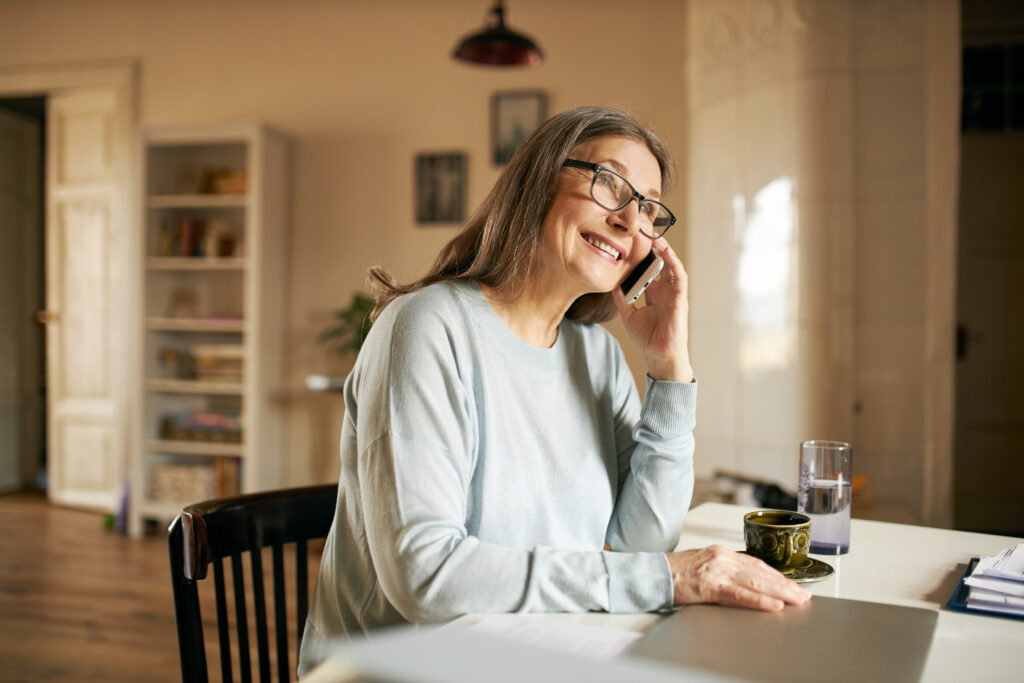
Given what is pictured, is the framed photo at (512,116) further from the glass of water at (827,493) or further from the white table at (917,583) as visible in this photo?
the glass of water at (827,493)

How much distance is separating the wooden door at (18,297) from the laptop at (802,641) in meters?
5.94

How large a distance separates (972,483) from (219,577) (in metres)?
4.35

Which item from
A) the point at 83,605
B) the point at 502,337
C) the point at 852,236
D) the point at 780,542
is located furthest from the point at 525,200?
the point at 83,605

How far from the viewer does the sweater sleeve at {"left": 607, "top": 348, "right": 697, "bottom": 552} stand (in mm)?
1254

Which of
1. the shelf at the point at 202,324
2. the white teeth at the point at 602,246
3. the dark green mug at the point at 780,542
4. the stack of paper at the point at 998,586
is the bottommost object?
the stack of paper at the point at 998,586

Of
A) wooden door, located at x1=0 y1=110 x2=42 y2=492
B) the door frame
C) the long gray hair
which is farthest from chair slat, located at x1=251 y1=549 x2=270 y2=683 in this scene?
wooden door, located at x1=0 y1=110 x2=42 y2=492

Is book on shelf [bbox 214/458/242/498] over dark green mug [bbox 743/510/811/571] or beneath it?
beneath

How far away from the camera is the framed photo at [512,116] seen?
Answer: 4.42m

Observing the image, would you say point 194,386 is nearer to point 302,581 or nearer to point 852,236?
point 852,236

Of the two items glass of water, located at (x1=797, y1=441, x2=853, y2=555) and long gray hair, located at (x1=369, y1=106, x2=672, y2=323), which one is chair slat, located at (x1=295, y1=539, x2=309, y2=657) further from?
glass of water, located at (x1=797, y1=441, x2=853, y2=555)

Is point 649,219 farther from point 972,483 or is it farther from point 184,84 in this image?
point 184,84

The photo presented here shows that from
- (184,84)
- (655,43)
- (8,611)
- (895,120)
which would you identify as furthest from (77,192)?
(895,120)

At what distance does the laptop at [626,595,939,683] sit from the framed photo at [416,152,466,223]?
12.6ft

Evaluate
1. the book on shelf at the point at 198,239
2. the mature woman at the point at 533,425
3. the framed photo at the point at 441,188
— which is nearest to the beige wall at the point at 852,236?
the framed photo at the point at 441,188
